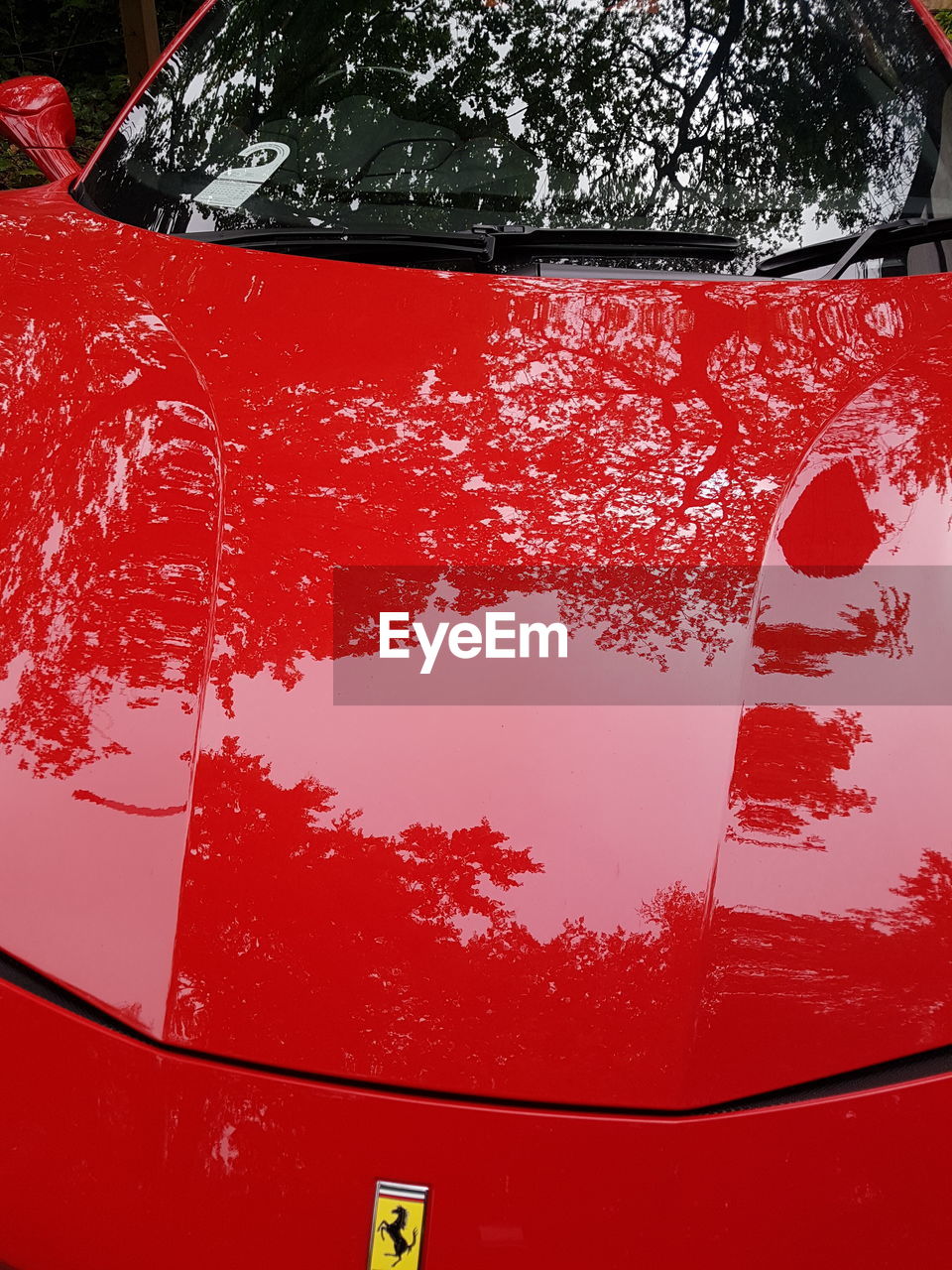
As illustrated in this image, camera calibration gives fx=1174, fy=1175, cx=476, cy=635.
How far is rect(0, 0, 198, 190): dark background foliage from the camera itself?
6434 mm

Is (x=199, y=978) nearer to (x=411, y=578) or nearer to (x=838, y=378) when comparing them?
(x=411, y=578)

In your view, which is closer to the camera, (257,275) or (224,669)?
(224,669)

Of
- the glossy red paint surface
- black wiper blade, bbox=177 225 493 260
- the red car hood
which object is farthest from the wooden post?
the red car hood

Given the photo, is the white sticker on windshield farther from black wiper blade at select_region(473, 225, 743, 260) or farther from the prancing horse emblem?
the prancing horse emblem

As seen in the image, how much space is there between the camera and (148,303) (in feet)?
5.56

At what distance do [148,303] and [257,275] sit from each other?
0.54 feet

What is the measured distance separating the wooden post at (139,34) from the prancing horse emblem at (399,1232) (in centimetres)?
559

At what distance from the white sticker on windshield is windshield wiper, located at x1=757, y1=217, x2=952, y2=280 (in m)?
0.83

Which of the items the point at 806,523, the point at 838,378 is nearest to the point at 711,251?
the point at 838,378

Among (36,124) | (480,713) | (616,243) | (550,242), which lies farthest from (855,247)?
(36,124)

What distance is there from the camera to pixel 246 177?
197 cm

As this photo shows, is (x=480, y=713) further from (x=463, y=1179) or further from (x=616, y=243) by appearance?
(x=616, y=243)
